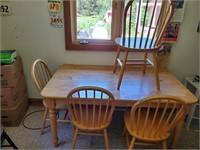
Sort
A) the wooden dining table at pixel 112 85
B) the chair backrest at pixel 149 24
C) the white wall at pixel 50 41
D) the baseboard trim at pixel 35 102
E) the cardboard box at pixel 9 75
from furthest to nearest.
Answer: the baseboard trim at pixel 35 102 < the white wall at pixel 50 41 < the cardboard box at pixel 9 75 < the wooden dining table at pixel 112 85 < the chair backrest at pixel 149 24

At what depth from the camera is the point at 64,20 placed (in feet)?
6.62

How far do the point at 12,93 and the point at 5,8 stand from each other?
955 millimetres

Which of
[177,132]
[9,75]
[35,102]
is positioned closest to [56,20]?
[9,75]

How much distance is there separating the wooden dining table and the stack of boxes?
1.55ft

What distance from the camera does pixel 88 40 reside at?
7.07ft

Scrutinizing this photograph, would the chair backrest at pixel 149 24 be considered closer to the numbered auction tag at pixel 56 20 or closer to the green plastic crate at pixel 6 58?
the numbered auction tag at pixel 56 20

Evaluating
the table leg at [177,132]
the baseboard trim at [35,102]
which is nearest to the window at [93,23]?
the baseboard trim at [35,102]

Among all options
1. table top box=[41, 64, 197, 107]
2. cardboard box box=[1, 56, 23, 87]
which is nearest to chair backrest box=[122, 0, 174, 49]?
table top box=[41, 64, 197, 107]

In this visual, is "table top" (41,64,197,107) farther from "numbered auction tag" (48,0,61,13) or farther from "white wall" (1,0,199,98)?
"numbered auction tag" (48,0,61,13)

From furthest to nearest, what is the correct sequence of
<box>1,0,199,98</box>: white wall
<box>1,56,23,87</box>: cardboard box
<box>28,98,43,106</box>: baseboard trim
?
<box>28,98,43,106</box>: baseboard trim < <box>1,0,199,98</box>: white wall < <box>1,56,23,87</box>: cardboard box

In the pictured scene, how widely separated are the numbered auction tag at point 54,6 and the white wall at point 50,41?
0.20ft

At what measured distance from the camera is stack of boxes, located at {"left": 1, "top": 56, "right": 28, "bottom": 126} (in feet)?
6.27

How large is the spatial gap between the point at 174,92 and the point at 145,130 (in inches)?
17.9

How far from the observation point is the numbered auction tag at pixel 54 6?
1943mm
